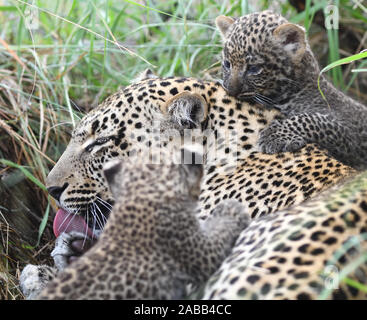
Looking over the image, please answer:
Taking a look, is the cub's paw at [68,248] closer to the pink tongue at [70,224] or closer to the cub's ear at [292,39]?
the pink tongue at [70,224]

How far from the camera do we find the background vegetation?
514 centimetres

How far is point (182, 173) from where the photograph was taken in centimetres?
309

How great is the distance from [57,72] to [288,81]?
8.98 ft

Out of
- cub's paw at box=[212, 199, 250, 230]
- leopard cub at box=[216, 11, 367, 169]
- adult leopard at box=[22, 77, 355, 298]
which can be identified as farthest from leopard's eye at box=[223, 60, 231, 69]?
cub's paw at box=[212, 199, 250, 230]

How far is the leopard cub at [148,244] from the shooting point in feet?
8.99

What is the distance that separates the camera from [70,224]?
4.50m

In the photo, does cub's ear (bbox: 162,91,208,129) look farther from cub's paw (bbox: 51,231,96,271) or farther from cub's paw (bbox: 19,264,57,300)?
cub's paw (bbox: 19,264,57,300)

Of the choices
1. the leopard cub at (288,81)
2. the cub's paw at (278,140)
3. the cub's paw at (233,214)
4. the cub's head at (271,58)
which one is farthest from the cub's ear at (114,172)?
the cub's head at (271,58)

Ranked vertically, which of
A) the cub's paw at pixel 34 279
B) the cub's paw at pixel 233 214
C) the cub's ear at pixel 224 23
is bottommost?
the cub's paw at pixel 34 279

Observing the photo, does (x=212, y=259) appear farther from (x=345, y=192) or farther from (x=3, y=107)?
(x=3, y=107)

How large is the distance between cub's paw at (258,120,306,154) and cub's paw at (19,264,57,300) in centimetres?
183

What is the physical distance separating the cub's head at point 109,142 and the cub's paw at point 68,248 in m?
0.16

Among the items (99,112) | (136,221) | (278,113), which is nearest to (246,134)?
(278,113)
